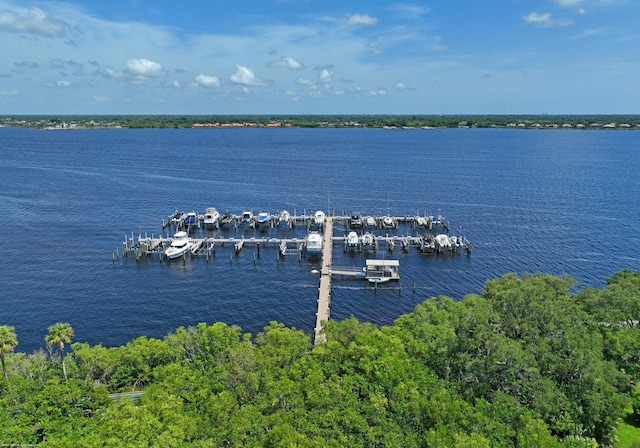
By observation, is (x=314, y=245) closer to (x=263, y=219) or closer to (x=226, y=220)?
(x=263, y=219)

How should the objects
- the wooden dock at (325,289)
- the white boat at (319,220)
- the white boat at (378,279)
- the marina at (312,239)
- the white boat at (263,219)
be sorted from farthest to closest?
the white boat at (263,219) → the white boat at (319,220) → the marina at (312,239) → the white boat at (378,279) → the wooden dock at (325,289)

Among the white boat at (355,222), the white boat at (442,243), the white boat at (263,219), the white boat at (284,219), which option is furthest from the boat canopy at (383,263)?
the white boat at (263,219)

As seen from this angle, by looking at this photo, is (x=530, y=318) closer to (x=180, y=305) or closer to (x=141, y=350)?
(x=141, y=350)

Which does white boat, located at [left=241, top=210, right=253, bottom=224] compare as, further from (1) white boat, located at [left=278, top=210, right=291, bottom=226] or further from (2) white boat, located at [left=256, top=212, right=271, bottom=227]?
(1) white boat, located at [left=278, top=210, right=291, bottom=226]

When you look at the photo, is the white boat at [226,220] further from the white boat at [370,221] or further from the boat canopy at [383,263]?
the boat canopy at [383,263]

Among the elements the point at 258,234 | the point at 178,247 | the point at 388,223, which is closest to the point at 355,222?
the point at 388,223

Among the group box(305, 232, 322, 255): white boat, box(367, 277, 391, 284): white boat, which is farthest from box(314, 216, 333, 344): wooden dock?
box(367, 277, 391, 284): white boat
